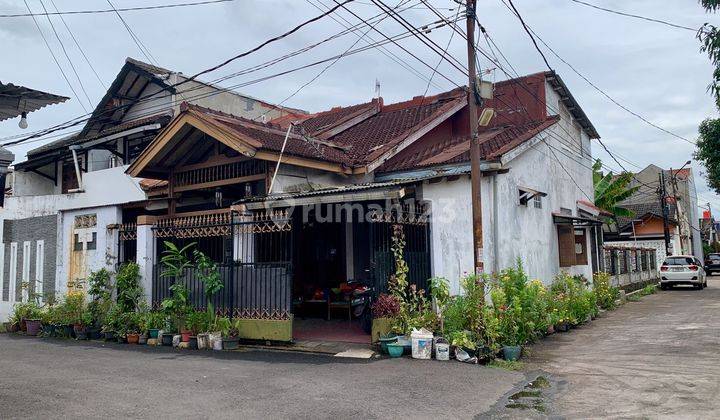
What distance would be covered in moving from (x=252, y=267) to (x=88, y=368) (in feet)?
10.0

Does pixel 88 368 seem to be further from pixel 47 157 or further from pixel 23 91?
pixel 47 157

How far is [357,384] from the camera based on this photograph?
6848 mm

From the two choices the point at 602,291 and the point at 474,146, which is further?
the point at 602,291

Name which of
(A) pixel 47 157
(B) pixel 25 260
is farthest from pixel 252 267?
(A) pixel 47 157

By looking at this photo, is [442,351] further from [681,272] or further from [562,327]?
[681,272]

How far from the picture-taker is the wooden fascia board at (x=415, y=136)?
12328mm

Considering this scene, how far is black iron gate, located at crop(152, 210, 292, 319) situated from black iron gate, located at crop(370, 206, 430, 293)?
1518mm

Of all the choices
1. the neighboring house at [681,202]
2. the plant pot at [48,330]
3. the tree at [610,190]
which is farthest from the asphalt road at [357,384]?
the neighboring house at [681,202]

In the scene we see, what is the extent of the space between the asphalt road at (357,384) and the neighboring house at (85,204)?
3.40 metres

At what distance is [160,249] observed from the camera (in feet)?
39.4

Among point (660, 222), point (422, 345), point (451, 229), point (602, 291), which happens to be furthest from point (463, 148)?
point (660, 222)

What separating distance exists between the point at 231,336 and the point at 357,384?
3.75 meters

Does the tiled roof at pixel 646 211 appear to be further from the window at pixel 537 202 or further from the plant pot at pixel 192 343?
the plant pot at pixel 192 343

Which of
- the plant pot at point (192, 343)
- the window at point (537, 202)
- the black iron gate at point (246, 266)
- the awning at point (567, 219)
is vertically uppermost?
the window at point (537, 202)
